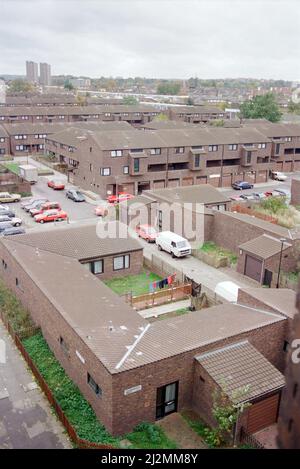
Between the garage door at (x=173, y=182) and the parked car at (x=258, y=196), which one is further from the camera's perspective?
the garage door at (x=173, y=182)

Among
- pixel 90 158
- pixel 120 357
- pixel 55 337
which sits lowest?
pixel 55 337

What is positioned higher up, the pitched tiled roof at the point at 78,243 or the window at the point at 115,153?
the window at the point at 115,153

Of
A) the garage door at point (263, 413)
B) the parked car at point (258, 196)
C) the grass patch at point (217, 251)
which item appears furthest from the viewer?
the parked car at point (258, 196)

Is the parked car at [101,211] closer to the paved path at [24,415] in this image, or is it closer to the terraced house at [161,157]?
the terraced house at [161,157]

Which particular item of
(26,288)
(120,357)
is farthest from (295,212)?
(120,357)

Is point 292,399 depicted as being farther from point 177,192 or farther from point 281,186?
point 281,186

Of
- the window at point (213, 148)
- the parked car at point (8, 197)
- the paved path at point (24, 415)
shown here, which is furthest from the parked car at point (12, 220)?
the window at point (213, 148)

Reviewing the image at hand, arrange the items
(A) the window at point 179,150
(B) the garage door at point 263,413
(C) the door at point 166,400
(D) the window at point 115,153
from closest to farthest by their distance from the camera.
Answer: (B) the garage door at point 263,413
(C) the door at point 166,400
(D) the window at point 115,153
(A) the window at point 179,150

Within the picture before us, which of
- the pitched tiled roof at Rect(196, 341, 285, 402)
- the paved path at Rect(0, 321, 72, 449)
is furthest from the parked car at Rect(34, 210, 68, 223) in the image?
the pitched tiled roof at Rect(196, 341, 285, 402)

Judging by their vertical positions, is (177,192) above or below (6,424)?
above
